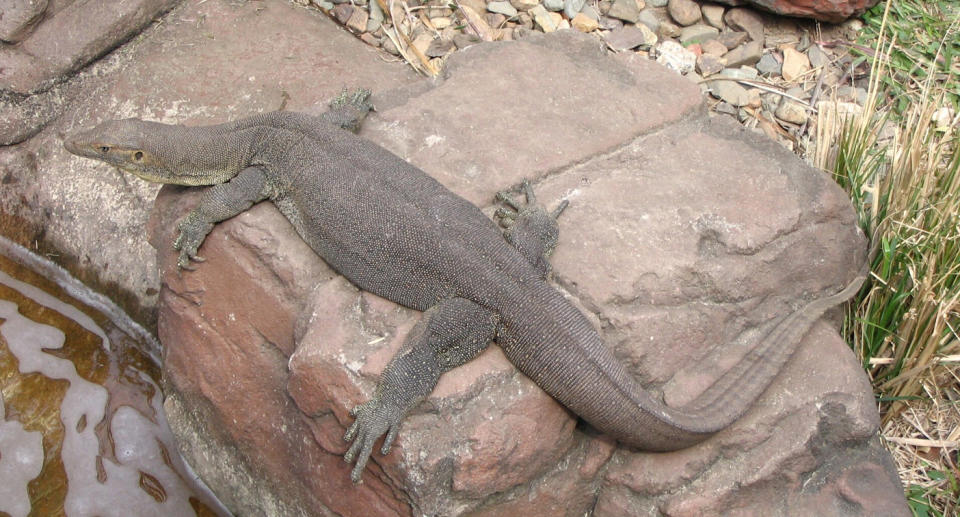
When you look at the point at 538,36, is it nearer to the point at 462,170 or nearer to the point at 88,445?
the point at 462,170

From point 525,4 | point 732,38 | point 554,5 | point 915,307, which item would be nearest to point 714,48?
point 732,38

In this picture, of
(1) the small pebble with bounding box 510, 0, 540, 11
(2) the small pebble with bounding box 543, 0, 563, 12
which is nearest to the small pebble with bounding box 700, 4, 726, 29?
(2) the small pebble with bounding box 543, 0, 563, 12

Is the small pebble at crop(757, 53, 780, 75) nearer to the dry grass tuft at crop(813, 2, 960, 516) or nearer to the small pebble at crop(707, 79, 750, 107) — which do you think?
the small pebble at crop(707, 79, 750, 107)

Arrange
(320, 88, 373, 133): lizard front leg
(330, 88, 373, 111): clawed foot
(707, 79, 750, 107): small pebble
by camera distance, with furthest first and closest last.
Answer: (707, 79, 750, 107): small pebble < (330, 88, 373, 111): clawed foot < (320, 88, 373, 133): lizard front leg

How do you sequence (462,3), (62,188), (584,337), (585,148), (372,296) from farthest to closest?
(462,3) → (62,188) → (585,148) → (372,296) → (584,337)

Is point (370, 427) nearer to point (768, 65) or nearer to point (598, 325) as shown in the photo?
point (598, 325)

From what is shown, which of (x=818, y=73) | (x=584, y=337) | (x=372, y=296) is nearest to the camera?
(x=584, y=337)

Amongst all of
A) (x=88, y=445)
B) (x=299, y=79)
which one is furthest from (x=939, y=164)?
(x=88, y=445)
